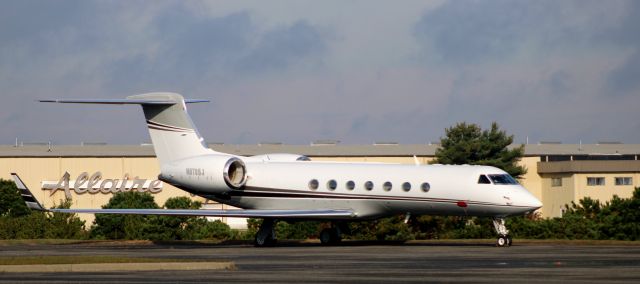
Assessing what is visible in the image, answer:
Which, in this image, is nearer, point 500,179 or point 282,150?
point 500,179

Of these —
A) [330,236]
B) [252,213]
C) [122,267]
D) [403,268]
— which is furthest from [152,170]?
[403,268]

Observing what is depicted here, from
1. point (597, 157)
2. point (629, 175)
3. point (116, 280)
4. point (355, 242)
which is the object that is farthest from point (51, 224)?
point (597, 157)

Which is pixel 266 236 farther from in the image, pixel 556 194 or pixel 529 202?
pixel 556 194

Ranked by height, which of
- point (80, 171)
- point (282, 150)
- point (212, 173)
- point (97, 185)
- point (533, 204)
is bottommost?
point (533, 204)

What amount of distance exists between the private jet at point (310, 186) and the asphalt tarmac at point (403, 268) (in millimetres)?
3722

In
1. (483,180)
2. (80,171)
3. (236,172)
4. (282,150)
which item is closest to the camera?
(483,180)

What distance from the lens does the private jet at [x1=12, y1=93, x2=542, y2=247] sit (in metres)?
35.8

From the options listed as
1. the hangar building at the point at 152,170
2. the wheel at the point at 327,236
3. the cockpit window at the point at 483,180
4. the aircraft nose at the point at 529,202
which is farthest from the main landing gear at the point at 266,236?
the hangar building at the point at 152,170

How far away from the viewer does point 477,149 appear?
82938 mm

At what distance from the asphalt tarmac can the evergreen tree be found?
48.4m

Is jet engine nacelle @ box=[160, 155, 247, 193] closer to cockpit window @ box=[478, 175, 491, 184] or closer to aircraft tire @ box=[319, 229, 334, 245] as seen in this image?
aircraft tire @ box=[319, 229, 334, 245]

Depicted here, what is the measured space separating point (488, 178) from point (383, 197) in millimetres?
3378

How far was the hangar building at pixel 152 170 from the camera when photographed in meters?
74.0

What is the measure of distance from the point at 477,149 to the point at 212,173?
46.2 meters
